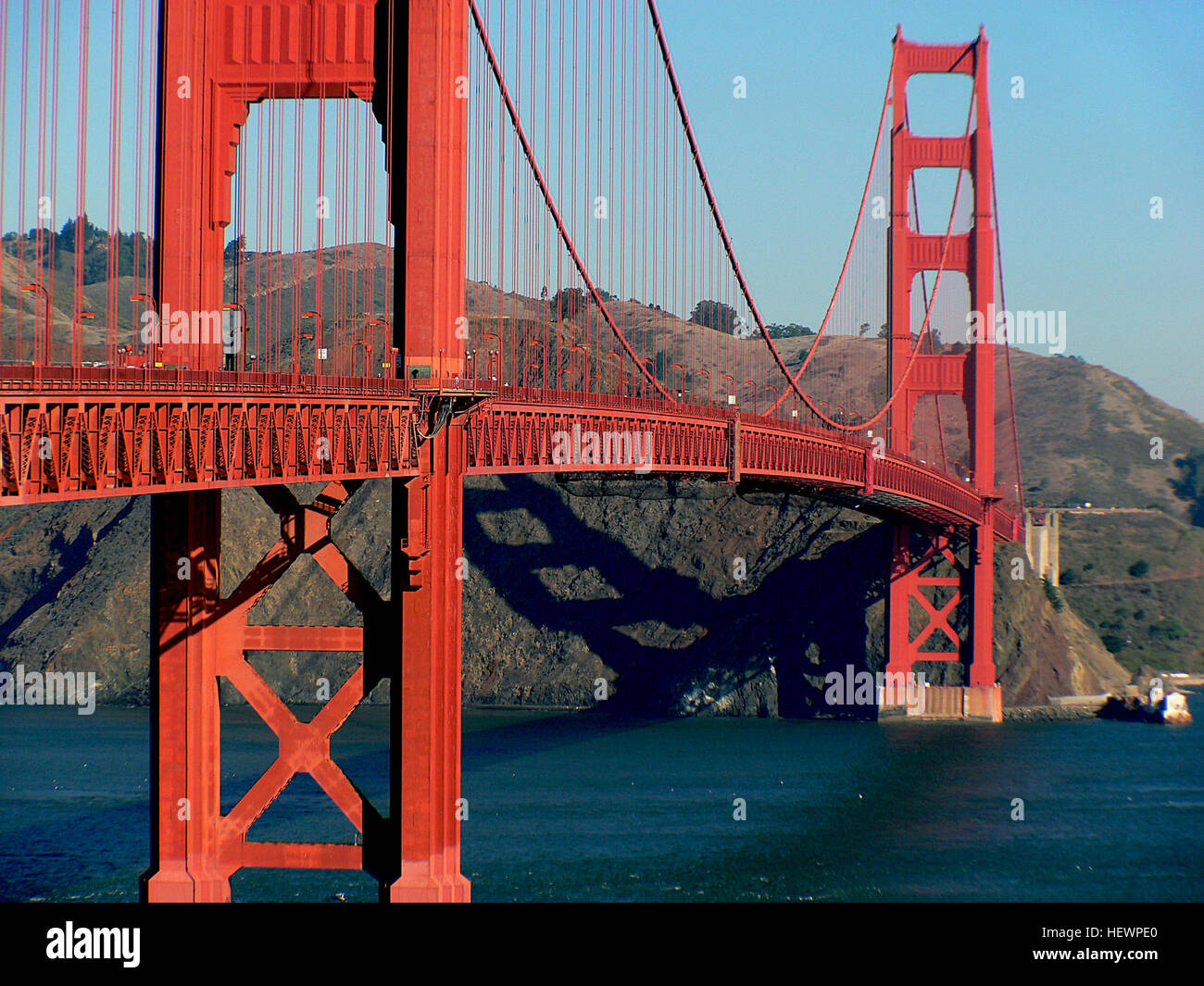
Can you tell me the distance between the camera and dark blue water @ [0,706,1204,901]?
30078mm

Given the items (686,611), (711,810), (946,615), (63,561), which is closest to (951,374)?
(946,615)

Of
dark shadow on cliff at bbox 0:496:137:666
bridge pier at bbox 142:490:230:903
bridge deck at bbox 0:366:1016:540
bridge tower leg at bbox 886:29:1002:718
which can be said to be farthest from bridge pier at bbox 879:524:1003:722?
bridge pier at bbox 142:490:230:903

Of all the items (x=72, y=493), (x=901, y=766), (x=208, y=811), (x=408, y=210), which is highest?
(x=408, y=210)

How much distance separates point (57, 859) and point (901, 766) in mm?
22541

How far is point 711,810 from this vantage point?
1448 inches

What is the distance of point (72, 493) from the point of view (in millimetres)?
13922

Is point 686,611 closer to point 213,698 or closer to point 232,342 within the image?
point 213,698

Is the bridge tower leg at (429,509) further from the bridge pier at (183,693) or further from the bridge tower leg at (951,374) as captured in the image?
the bridge tower leg at (951,374)

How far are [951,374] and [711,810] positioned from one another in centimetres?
2394

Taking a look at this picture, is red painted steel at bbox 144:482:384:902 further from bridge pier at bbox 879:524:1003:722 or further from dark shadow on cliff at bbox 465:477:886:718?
bridge pier at bbox 879:524:1003:722

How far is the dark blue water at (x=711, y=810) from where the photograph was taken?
30.1 meters

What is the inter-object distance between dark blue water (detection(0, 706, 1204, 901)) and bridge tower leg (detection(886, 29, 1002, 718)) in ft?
12.6

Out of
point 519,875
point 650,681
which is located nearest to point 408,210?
point 519,875

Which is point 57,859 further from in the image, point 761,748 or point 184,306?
point 761,748
